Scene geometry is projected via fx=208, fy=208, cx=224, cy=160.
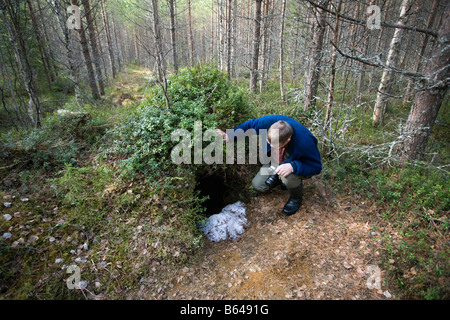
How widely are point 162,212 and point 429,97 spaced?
4891mm

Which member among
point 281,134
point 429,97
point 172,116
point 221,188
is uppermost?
point 429,97

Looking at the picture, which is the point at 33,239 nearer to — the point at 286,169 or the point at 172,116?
the point at 172,116

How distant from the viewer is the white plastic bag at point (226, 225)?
374 centimetres

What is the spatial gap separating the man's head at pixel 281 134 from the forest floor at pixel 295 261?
1.41 metres

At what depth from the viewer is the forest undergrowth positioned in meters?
2.64

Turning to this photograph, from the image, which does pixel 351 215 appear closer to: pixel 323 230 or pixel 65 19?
pixel 323 230

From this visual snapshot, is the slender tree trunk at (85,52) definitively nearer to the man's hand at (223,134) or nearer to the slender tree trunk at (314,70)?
the man's hand at (223,134)

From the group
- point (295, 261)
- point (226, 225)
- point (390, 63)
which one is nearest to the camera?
point (295, 261)

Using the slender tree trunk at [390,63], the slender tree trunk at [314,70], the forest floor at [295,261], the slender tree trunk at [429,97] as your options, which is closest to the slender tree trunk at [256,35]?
the slender tree trunk at [314,70]

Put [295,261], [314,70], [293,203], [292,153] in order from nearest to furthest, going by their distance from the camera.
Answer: [295,261] < [292,153] < [293,203] < [314,70]

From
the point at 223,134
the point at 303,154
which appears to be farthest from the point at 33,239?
the point at 303,154

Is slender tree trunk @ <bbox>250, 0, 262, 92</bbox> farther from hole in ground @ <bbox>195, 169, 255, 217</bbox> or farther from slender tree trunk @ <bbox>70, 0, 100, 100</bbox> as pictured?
slender tree trunk @ <bbox>70, 0, 100, 100</bbox>

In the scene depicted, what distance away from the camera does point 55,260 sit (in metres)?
2.78

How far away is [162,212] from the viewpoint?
3.48 m
